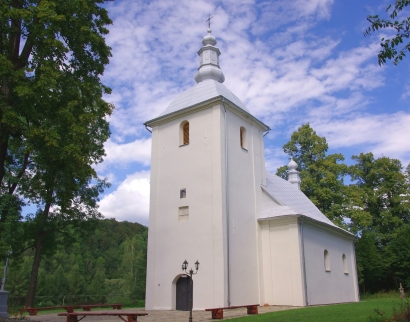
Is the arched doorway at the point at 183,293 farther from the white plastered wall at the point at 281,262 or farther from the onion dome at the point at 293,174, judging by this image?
the onion dome at the point at 293,174

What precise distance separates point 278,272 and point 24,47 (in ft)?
47.1

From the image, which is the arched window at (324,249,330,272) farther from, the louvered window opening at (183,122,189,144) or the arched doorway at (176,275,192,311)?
the louvered window opening at (183,122,189,144)

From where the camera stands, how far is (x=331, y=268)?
73.5 ft

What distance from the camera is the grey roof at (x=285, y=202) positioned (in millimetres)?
19703

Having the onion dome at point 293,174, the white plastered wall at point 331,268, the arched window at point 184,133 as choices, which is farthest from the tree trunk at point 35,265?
the onion dome at point 293,174

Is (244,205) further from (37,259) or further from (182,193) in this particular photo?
(37,259)

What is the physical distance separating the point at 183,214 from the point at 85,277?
34738 mm

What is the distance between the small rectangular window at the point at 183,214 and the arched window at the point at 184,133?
344 centimetres

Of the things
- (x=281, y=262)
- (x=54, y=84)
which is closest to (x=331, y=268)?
(x=281, y=262)

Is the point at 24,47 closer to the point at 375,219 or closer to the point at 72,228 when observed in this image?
the point at 72,228

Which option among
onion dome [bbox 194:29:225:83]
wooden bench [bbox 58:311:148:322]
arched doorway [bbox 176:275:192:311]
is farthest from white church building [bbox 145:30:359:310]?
wooden bench [bbox 58:311:148:322]

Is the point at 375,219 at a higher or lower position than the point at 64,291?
higher

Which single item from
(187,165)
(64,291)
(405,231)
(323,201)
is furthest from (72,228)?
(405,231)

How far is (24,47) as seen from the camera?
40.9 feet
